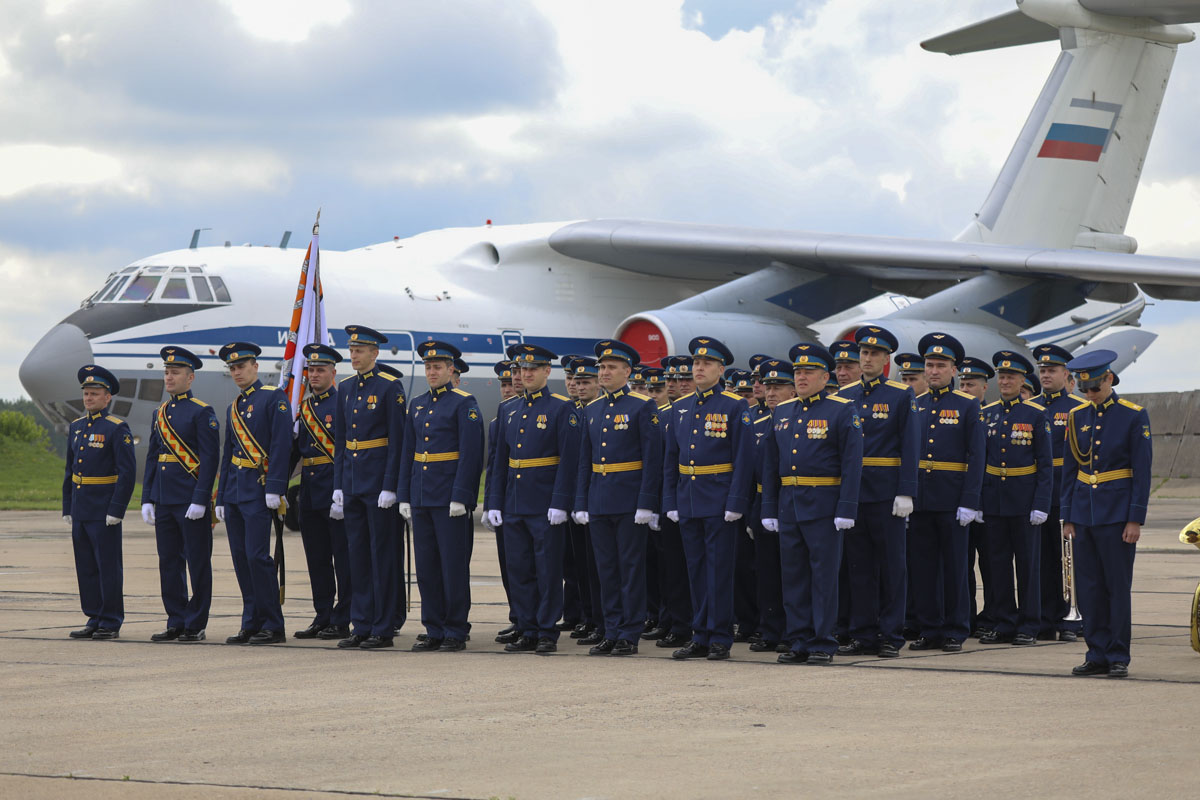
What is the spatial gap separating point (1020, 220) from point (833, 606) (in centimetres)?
1347

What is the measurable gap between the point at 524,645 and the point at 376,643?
0.84m

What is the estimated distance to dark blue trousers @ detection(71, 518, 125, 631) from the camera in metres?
8.59

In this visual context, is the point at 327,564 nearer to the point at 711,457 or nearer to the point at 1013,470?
the point at 711,457

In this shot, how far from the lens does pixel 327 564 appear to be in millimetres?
8844

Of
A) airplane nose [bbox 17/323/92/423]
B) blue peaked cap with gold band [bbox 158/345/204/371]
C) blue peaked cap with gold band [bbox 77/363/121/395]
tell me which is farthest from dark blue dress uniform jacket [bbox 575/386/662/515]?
airplane nose [bbox 17/323/92/423]

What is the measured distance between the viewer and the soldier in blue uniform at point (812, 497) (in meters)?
7.34

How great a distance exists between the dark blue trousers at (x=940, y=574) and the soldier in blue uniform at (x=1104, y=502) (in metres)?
0.99

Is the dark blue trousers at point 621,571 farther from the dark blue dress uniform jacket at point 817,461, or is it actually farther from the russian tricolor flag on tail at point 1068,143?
the russian tricolor flag on tail at point 1068,143

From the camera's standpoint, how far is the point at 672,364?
8844 mm

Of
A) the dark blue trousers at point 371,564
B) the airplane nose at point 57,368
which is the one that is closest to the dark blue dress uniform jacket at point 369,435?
the dark blue trousers at point 371,564

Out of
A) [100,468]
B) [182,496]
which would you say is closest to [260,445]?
[182,496]

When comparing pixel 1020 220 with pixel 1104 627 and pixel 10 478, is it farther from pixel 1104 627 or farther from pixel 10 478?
pixel 10 478

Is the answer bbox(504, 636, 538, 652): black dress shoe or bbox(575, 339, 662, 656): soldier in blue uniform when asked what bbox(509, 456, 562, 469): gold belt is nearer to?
bbox(575, 339, 662, 656): soldier in blue uniform

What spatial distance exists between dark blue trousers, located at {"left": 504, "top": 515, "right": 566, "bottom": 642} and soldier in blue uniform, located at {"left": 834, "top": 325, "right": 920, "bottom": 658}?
1.56 meters
